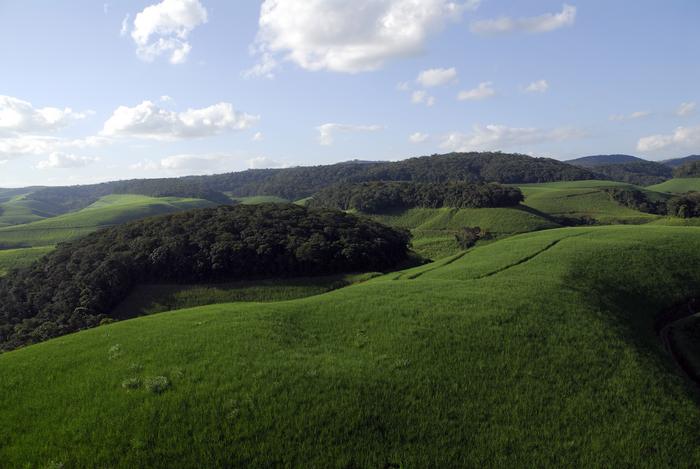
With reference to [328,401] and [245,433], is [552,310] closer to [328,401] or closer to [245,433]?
[328,401]

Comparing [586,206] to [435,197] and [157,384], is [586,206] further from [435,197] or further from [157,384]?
[157,384]

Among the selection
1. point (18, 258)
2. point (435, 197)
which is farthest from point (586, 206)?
point (18, 258)

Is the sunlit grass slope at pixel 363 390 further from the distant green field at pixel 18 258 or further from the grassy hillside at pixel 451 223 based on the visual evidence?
the distant green field at pixel 18 258

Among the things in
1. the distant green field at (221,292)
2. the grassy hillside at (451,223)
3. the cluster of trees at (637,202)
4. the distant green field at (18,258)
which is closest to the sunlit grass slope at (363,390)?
the distant green field at (221,292)

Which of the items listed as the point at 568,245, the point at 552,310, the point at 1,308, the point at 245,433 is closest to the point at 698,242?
the point at 568,245

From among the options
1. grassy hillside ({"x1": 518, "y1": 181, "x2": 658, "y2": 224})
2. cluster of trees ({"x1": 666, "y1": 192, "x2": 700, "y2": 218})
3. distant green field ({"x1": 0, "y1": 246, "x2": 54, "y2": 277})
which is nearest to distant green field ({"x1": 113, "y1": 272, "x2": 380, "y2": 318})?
distant green field ({"x1": 0, "y1": 246, "x2": 54, "y2": 277})

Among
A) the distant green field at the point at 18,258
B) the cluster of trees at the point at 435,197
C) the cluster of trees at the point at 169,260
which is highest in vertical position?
the cluster of trees at the point at 435,197

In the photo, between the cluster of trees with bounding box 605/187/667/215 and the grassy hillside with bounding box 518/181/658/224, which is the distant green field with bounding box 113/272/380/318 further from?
the cluster of trees with bounding box 605/187/667/215
